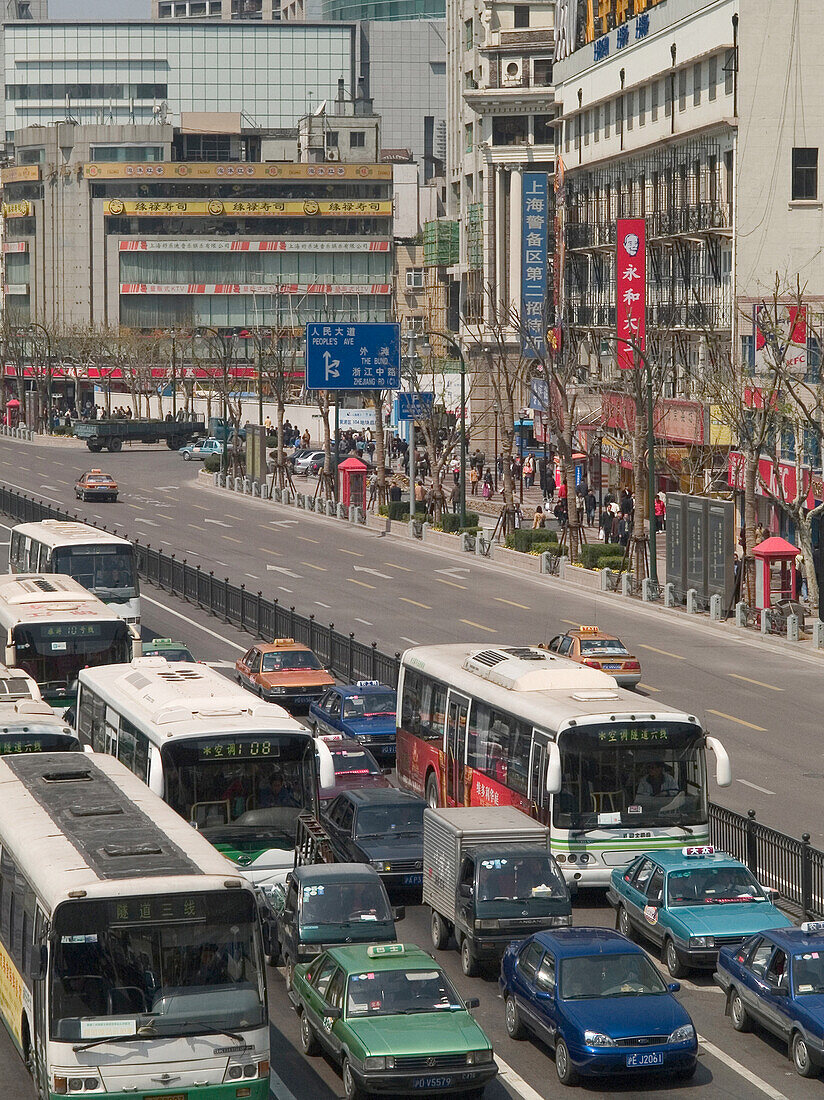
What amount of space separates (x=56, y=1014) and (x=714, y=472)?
53.3m

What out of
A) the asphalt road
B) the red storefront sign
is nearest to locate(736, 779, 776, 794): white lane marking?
the asphalt road

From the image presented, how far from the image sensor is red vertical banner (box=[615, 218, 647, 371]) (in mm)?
70375

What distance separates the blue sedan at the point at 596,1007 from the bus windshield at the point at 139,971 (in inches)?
148

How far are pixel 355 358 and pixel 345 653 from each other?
35.7m

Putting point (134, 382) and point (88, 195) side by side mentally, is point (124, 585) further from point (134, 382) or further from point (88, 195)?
point (88, 195)

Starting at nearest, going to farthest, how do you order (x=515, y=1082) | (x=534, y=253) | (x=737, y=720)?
1. (x=515, y=1082)
2. (x=737, y=720)
3. (x=534, y=253)

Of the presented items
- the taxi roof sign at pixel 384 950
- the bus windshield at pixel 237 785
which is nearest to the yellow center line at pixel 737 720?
the bus windshield at pixel 237 785

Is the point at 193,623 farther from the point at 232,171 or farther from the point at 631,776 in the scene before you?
the point at 232,171

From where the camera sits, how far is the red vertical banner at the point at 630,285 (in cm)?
7038

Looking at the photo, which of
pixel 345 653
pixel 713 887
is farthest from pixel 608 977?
pixel 345 653

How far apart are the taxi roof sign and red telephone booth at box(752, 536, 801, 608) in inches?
1257

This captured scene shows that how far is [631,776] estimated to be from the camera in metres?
23.1

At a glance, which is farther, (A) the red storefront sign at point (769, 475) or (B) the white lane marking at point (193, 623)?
(A) the red storefront sign at point (769, 475)

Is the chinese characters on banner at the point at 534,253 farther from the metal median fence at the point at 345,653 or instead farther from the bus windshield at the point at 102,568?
the bus windshield at the point at 102,568
